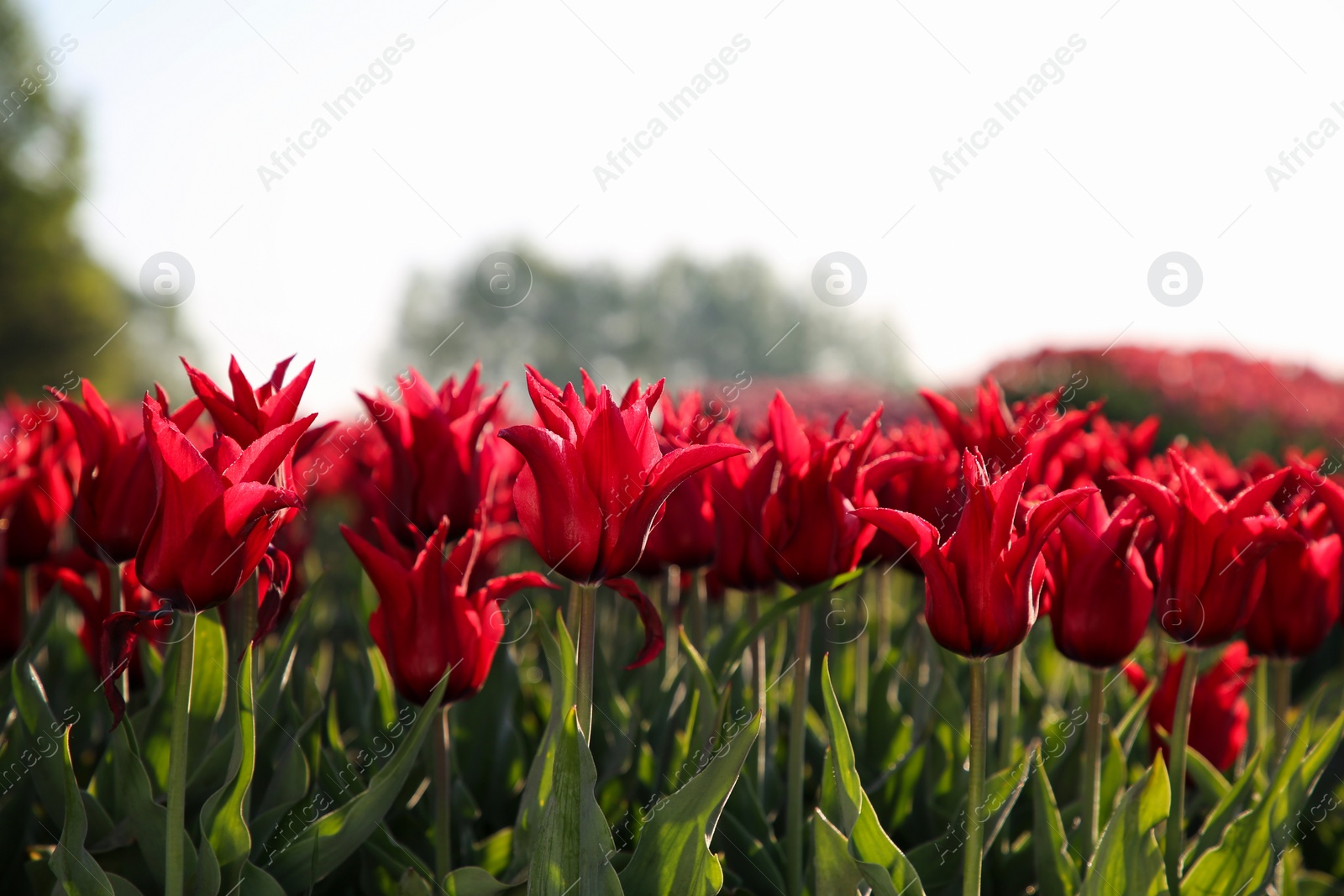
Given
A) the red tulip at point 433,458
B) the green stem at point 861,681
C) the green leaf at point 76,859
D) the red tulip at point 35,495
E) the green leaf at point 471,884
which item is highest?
the green stem at point 861,681

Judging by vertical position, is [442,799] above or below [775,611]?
below

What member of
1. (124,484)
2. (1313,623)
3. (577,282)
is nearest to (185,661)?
(124,484)

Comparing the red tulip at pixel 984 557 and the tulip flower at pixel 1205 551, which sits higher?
the tulip flower at pixel 1205 551

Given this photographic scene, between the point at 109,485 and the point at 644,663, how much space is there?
3.04 feet

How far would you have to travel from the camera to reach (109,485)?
4.82 ft

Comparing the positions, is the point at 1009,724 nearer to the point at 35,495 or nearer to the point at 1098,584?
the point at 1098,584

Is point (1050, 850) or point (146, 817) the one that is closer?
point (146, 817)

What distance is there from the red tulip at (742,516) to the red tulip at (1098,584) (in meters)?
0.46

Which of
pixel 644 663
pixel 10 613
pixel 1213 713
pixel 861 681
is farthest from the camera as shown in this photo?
pixel 861 681

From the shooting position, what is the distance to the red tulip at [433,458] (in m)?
1.64

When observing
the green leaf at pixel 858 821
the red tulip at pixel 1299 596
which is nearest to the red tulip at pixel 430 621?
the green leaf at pixel 858 821

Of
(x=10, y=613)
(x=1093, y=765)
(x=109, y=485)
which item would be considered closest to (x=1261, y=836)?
(x=1093, y=765)

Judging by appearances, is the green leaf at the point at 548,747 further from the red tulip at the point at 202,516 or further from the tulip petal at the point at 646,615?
the red tulip at the point at 202,516

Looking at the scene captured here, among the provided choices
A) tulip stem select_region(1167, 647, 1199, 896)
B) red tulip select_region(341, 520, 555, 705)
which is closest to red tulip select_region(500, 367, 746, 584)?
red tulip select_region(341, 520, 555, 705)
